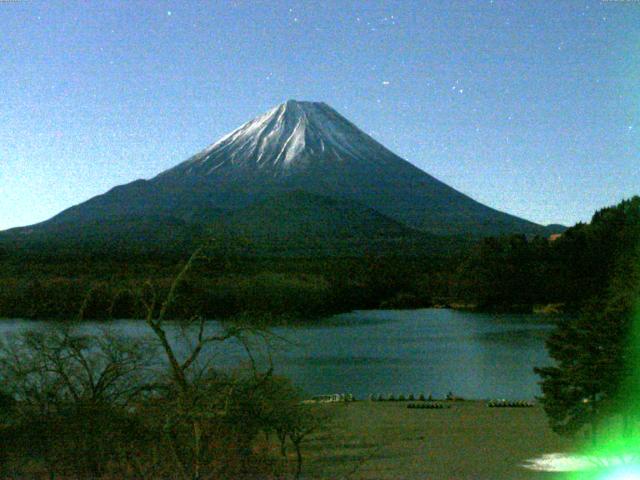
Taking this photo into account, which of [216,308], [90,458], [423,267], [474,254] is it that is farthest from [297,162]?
[90,458]

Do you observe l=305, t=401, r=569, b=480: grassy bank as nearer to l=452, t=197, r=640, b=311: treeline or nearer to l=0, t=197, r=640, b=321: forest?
l=0, t=197, r=640, b=321: forest

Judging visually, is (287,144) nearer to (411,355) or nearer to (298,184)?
(298,184)

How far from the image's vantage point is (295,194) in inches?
3760

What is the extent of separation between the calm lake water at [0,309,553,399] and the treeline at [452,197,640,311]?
23.7ft

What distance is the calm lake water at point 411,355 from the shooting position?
23531 millimetres

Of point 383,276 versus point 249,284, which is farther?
point 383,276

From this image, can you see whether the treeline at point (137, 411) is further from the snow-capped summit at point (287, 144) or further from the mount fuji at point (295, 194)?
the snow-capped summit at point (287, 144)

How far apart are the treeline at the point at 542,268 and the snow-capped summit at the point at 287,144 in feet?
158

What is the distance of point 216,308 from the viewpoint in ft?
149

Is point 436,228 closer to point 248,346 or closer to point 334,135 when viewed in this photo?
point 334,135

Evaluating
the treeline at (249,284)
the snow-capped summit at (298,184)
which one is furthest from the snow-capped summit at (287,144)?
the treeline at (249,284)

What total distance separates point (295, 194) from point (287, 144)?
1576 cm

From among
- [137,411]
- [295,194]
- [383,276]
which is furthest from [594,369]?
[295,194]

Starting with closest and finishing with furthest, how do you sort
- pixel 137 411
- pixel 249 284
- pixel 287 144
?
pixel 137 411 < pixel 249 284 < pixel 287 144
